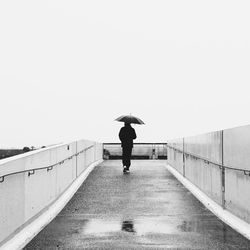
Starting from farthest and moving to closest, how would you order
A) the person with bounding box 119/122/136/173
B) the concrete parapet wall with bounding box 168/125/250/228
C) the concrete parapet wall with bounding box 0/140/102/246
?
the person with bounding box 119/122/136/173 → the concrete parapet wall with bounding box 168/125/250/228 → the concrete parapet wall with bounding box 0/140/102/246

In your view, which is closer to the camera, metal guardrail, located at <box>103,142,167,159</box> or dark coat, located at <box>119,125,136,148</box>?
dark coat, located at <box>119,125,136,148</box>

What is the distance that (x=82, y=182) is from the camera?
16141 millimetres

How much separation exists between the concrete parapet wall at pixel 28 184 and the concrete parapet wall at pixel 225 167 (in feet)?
10.2

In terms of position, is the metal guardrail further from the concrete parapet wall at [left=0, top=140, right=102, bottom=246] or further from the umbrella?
the concrete parapet wall at [left=0, top=140, right=102, bottom=246]

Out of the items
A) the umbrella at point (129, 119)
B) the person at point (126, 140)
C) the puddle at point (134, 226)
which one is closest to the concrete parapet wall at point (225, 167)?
the puddle at point (134, 226)

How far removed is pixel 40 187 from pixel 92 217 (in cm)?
100

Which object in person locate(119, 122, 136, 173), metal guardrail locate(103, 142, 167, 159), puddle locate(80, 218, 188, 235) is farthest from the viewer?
metal guardrail locate(103, 142, 167, 159)

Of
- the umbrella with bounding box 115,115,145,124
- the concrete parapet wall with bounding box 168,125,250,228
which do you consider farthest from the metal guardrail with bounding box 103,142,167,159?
the concrete parapet wall with bounding box 168,125,250,228

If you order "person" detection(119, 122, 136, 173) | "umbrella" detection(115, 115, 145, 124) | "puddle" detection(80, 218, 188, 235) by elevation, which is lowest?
"puddle" detection(80, 218, 188, 235)

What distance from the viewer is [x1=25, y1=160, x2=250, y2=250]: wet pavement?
7.39m

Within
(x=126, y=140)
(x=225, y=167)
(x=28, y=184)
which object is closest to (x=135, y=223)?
(x=28, y=184)

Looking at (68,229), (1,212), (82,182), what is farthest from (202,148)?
(1,212)

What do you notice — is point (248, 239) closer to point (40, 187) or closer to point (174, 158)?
point (40, 187)

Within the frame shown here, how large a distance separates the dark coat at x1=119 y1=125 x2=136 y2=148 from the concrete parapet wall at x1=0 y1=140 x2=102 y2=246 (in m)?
7.28
